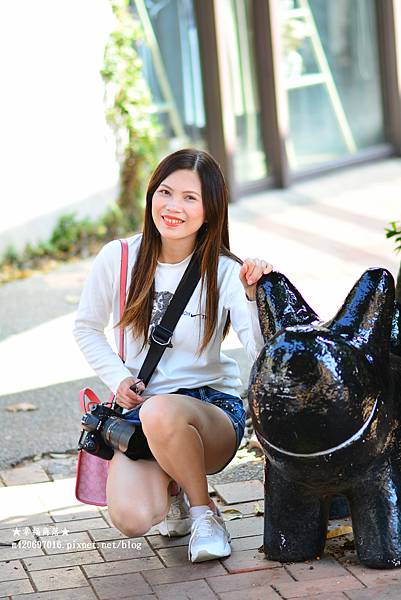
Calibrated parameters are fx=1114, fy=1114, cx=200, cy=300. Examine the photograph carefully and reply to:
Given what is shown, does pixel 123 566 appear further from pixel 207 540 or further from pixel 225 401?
pixel 225 401

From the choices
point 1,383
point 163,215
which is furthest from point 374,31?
point 163,215

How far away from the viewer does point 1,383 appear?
230 inches

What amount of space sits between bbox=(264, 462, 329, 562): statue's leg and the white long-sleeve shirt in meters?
0.51

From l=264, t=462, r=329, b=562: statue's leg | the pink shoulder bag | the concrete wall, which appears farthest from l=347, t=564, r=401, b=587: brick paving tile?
the concrete wall

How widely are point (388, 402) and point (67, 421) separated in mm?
2240

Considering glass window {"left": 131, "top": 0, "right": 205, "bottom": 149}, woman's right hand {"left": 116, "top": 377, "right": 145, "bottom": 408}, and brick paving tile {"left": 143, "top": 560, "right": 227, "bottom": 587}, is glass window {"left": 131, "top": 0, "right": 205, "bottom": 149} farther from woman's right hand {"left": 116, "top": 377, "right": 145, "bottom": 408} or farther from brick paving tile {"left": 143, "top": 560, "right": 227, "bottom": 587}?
brick paving tile {"left": 143, "top": 560, "right": 227, "bottom": 587}

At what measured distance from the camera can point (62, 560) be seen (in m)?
3.68

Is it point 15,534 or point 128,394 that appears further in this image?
point 15,534

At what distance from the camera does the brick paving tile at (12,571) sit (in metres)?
3.55

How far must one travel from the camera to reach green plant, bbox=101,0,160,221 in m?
8.99

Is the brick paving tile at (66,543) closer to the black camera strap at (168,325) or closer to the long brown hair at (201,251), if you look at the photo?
the black camera strap at (168,325)

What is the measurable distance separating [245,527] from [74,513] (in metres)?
0.67

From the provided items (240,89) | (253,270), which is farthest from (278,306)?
(240,89)

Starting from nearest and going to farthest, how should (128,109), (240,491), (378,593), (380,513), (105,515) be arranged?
(378,593) → (380,513) → (105,515) → (240,491) → (128,109)
